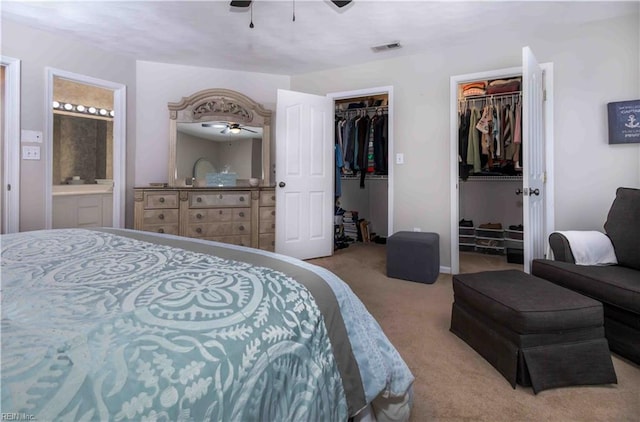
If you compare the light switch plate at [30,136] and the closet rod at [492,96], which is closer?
the light switch plate at [30,136]

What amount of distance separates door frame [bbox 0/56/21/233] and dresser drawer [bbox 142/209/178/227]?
40.5 inches

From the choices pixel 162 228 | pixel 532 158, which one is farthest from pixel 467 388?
pixel 162 228

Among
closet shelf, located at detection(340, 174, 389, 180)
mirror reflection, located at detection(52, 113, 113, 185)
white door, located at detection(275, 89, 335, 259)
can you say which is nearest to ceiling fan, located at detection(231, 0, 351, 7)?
white door, located at detection(275, 89, 335, 259)

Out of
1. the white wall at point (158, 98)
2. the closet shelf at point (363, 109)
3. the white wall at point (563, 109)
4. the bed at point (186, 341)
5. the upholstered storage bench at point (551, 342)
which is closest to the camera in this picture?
the bed at point (186, 341)

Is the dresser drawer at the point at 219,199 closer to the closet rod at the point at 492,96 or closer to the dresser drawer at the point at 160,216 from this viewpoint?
the dresser drawer at the point at 160,216

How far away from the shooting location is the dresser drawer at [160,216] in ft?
10.8

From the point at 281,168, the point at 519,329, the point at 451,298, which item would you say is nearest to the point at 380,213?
the point at 281,168

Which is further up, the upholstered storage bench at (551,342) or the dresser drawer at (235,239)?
the dresser drawer at (235,239)

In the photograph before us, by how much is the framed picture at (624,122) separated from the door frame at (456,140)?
40 cm

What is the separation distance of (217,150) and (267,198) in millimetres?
838

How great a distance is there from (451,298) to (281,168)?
2.19 metres

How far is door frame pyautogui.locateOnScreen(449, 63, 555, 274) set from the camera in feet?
9.44

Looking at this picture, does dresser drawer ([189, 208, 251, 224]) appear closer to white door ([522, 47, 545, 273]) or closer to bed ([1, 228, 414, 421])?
bed ([1, 228, 414, 421])

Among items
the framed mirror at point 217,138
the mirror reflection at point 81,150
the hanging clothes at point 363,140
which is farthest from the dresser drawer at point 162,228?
the hanging clothes at point 363,140
